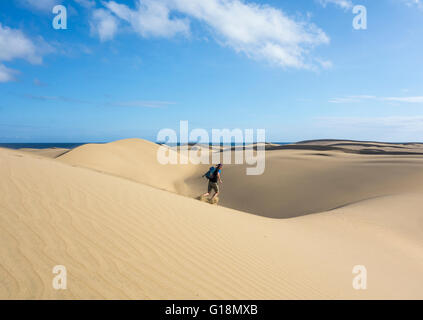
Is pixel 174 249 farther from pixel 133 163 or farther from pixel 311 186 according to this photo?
pixel 133 163

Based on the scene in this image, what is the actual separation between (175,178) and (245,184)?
24.8 ft

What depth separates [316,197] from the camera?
1381cm

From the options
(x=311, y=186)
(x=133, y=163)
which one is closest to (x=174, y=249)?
(x=311, y=186)

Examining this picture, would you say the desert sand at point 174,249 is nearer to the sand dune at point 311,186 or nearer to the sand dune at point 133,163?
the sand dune at point 311,186

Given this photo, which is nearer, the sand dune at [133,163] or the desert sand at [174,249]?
the desert sand at [174,249]

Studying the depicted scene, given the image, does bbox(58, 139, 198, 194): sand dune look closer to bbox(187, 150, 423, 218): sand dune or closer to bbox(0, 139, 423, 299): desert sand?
bbox(187, 150, 423, 218): sand dune

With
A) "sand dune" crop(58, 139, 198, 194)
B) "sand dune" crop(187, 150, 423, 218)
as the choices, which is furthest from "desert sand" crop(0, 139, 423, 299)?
"sand dune" crop(58, 139, 198, 194)

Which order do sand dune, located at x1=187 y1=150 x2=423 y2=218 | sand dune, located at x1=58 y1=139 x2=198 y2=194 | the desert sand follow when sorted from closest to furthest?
the desert sand
sand dune, located at x1=187 y1=150 x2=423 y2=218
sand dune, located at x1=58 y1=139 x2=198 y2=194

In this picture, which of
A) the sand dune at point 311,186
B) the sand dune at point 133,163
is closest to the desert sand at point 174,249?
the sand dune at point 311,186

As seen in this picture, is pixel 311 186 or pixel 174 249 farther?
pixel 311 186

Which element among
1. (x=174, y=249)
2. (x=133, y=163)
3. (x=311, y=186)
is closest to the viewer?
(x=174, y=249)

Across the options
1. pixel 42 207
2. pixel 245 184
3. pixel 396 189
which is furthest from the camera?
pixel 245 184
